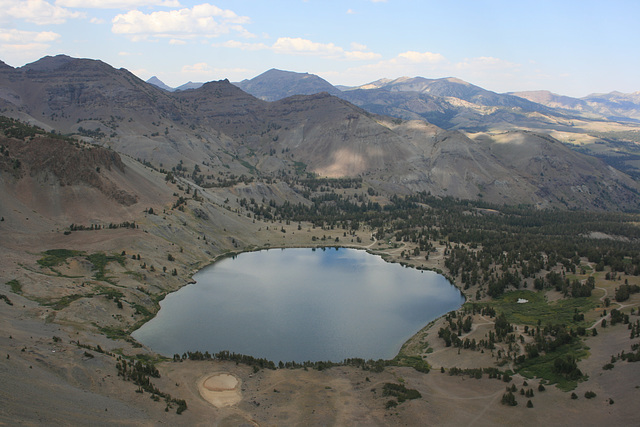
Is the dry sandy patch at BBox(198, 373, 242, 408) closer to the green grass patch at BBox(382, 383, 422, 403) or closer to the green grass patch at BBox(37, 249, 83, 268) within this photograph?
the green grass patch at BBox(382, 383, 422, 403)

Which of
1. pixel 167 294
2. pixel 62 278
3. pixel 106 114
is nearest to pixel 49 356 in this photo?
A: pixel 62 278

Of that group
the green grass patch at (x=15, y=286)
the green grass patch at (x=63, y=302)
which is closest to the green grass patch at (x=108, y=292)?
the green grass patch at (x=63, y=302)

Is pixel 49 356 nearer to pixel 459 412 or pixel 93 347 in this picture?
pixel 93 347

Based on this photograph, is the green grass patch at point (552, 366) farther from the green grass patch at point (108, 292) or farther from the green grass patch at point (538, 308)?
the green grass patch at point (108, 292)

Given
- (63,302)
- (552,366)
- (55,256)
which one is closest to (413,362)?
(552,366)

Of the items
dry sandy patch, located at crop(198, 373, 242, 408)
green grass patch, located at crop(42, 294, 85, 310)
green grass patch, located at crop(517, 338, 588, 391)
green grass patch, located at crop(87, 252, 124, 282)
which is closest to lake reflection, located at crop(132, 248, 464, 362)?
dry sandy patch, located at crop(198, 373, 242, 408)

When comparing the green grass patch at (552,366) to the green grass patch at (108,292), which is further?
the green grass patch at (108,292)
